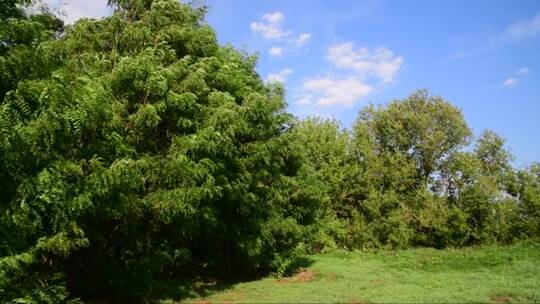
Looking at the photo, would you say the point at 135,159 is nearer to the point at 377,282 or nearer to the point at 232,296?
the point at 232,296

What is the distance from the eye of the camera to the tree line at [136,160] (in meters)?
6.48

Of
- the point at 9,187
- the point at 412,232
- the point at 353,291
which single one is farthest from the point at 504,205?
the point at 9,187

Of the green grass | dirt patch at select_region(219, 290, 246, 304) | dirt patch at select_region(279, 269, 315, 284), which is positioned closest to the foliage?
the green grass

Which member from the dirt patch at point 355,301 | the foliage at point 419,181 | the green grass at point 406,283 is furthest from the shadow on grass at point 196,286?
the foliage at point 419,181

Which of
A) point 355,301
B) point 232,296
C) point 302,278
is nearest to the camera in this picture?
point 355,301

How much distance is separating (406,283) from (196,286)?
6.35 m

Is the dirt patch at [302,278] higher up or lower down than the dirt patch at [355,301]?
higher up

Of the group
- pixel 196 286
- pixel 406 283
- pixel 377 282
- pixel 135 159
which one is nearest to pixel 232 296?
pixel 196 286

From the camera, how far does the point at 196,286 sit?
12805 millimetres

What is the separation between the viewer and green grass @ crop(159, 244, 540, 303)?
432 inches

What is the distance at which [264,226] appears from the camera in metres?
13.5

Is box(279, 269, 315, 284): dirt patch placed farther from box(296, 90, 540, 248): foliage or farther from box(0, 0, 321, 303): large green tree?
box(296, 90, 540, 248): foliage

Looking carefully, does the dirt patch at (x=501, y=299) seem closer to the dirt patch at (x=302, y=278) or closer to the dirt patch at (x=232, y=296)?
the dirt patch at (x=302, y=278)

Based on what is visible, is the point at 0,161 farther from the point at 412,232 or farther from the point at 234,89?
the point at 412,232
